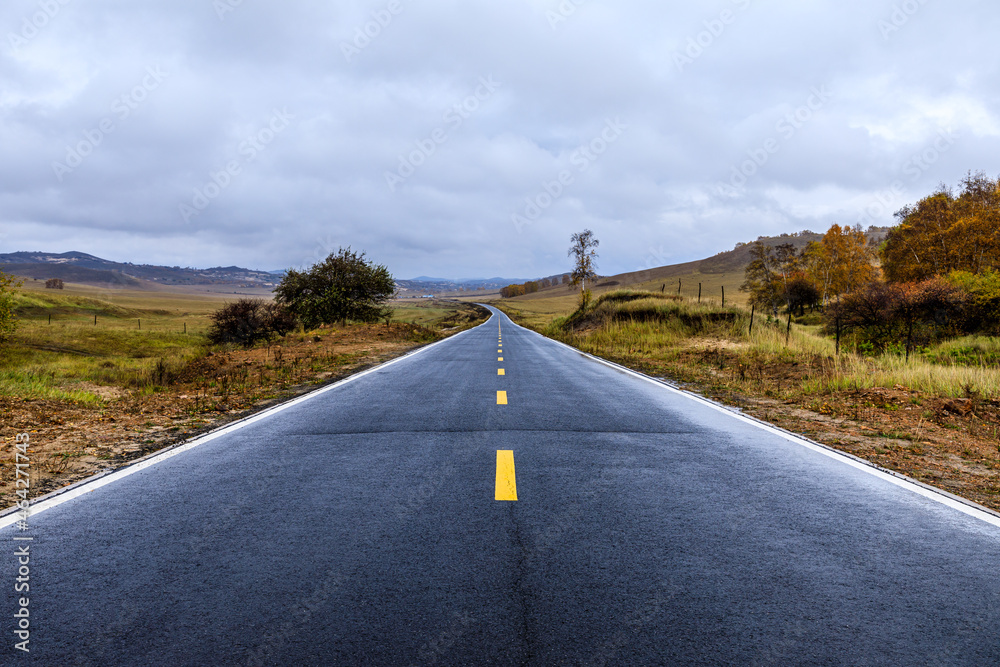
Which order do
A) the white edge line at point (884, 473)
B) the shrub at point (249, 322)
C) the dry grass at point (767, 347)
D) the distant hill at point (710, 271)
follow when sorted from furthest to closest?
the distant hill at point (710, 271)
the shrub at point (249, 322)
the dry grass at point (767, 347)
the white edge line at point (884, 473)

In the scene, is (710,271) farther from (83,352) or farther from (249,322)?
(83,352)

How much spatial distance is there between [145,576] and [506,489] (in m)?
2.69

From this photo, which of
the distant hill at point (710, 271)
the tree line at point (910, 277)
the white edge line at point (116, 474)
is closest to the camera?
the white edge line at point (116, 474)

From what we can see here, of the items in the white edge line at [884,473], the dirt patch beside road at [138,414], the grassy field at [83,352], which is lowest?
the grassy field at [83,352]

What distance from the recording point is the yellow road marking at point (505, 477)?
4.70 metres

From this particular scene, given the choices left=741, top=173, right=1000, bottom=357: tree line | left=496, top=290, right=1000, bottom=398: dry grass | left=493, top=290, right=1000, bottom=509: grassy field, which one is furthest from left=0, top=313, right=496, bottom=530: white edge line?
left=741, top=173, right=1000, bottom=357: tree line

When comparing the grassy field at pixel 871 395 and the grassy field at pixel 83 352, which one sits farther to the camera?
the grassy field at pixel 83 352

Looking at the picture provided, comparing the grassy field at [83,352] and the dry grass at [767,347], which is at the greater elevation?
the dry grass at [767,347]

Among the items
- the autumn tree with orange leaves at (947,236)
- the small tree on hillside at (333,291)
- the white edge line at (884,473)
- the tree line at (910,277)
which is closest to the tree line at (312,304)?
the small tree on hillside at (333,291)

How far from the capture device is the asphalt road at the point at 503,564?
2.56 metres

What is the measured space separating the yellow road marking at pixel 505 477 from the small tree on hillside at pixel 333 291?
3307 cm

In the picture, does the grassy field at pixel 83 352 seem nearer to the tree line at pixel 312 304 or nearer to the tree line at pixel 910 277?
the tree line at pixel 312 304

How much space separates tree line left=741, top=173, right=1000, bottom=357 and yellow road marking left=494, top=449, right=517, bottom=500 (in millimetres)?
22200

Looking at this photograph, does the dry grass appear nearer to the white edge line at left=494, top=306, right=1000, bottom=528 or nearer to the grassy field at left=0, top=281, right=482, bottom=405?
the white edge line at left=494, top=306, right=1000, bottom=528
